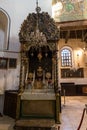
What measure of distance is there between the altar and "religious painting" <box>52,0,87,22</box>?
6.94 feet

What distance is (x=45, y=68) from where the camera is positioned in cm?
496

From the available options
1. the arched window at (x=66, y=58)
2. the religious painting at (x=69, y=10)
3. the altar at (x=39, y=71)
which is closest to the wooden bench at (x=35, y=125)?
the altar at (x=39, y=71)

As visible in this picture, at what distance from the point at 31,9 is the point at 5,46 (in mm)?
1901

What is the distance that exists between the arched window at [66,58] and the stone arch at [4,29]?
854cm

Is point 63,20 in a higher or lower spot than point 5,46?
higher

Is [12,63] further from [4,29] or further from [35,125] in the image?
[35,125]

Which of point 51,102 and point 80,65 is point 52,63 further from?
point 80,65

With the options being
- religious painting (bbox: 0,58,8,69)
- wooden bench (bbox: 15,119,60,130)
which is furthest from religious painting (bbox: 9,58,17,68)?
wooden bench (bbox: 15,119,60,130)

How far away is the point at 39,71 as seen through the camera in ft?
16.2

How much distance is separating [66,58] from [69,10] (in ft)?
25.9

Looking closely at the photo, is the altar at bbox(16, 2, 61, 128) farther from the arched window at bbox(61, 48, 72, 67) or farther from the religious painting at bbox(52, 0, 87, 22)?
the arched window at bbox(61, 48, 72, 67)

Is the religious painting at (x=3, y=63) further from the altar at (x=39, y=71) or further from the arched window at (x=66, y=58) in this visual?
the arched window at (x=66, y=58)

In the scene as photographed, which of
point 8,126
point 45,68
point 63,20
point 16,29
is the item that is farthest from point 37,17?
point 8,126

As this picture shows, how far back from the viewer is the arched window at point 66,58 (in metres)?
14.0
